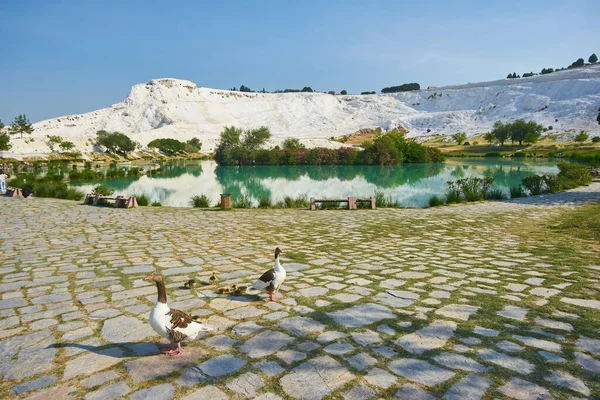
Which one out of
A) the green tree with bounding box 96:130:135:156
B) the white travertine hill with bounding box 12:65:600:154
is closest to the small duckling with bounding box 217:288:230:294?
the white travertine hill with bounding box 12:65:600:154

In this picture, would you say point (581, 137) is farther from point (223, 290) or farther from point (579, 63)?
point (579, 63)

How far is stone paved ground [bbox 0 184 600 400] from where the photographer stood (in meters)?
2.31

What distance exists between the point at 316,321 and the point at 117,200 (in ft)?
37.4

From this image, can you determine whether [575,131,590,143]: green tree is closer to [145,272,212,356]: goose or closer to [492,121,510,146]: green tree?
[492,121,510,146]: green tree

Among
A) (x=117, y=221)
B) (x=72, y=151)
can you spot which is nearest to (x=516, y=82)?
(x=72, y=151)

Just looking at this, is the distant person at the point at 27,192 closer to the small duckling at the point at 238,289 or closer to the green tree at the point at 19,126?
the small duckling at the point at 238,289

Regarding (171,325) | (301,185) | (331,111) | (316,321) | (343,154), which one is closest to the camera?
(171,325)

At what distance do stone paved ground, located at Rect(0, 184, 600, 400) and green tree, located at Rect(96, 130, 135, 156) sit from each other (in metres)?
58.9

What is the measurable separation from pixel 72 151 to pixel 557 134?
262ft

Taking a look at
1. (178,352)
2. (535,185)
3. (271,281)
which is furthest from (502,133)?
(178,352)

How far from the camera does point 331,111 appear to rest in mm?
102250

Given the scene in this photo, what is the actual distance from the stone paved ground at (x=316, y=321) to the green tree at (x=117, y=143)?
193ft

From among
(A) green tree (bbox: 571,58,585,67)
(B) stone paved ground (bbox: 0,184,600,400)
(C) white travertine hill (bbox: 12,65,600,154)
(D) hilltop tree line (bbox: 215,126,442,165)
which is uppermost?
(A) green tree (bbox: 571,58,585,67)

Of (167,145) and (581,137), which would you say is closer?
(581,137)
